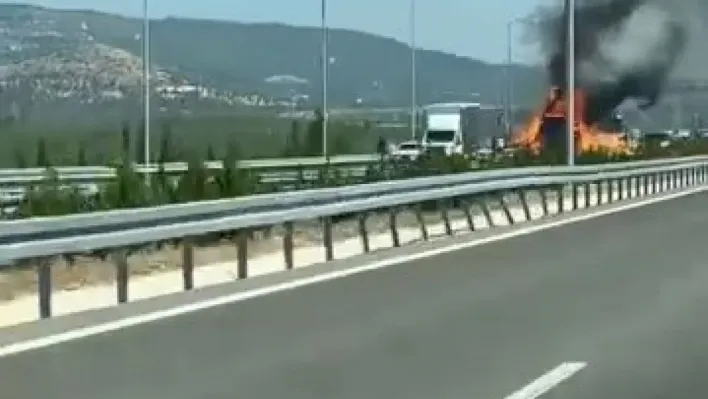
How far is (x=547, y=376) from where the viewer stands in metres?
11.5

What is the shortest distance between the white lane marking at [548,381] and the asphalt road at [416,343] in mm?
95

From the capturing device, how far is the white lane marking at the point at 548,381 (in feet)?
35.2

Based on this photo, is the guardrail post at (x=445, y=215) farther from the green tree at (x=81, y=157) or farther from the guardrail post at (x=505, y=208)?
the green tree at (x=81, y=157)

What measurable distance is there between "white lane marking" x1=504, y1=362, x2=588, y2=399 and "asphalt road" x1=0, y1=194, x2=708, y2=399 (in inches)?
3.8

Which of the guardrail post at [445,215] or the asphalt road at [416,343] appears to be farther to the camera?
the guardrail post at [445,215]

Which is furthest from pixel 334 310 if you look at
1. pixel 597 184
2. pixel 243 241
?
pixel 597 184

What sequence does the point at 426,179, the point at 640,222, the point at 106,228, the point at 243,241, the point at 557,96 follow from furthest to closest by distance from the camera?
1. the point at 557,96
2. the point at 640,222
3. the point at 426,179
4. the point at 243,241
5. the point at 106,228

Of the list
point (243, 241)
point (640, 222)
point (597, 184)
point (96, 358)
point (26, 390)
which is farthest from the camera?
point (597, 184)

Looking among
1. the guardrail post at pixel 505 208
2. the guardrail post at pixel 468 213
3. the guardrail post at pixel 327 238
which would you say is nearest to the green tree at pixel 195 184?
the guardrail post at pixel 468 213

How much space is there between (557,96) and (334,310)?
48122 millimetres

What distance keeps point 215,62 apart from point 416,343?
116026 millimetres

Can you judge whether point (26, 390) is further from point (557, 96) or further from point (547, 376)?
point (557, 96)

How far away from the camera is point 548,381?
37.0 feet

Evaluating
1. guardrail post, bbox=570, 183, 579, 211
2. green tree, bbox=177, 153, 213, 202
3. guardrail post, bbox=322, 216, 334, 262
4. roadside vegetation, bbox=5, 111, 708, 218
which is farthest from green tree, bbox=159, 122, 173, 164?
guardrail post, bbox=322, 216, 334, 262
